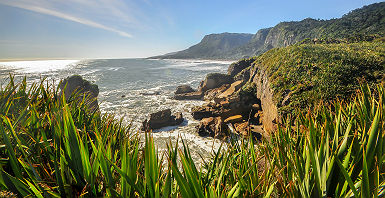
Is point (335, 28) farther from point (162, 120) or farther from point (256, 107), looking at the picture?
point (162, 120)

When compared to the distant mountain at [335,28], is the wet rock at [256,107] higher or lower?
lower

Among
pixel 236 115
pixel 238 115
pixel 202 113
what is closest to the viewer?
pixel 238 115

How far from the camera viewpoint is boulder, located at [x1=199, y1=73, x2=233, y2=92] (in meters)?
23.4

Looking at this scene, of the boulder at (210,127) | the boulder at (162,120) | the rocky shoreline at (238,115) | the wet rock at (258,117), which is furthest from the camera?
the boulder at (162,120)

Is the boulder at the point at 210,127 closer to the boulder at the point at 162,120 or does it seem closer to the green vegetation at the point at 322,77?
the boulder at the point at 162,120

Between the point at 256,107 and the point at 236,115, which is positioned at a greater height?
the point at 256,107

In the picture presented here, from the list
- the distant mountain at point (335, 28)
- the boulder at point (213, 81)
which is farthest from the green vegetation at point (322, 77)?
the distant mountain at point (335, 28)

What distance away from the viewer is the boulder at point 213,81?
76.6ft

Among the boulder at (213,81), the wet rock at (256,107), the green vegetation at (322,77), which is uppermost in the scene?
the green vegetation at (322,77)

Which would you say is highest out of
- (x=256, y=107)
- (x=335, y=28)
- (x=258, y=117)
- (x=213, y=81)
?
(x=335, y=28)

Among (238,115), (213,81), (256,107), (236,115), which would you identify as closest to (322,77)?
(256,107)

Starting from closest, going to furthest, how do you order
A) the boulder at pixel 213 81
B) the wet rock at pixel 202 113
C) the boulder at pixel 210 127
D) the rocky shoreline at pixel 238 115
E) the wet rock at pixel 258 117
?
1. the rocky shoreline at pixel 238 115
2. the boulder at pixel 210 127
3. the wet rock at pixel 258 117
4. the wet rock at pixel 202 113
5. the boulder at pixel 213 81

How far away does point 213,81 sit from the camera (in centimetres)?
2364

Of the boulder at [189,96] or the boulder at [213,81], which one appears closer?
the boulder at [189,96]
